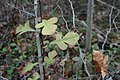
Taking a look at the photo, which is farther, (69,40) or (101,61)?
(101,61)

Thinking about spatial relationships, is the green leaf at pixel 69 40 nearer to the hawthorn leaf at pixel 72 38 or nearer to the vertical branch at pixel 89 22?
the hawthorn leaf at pixel 72 38

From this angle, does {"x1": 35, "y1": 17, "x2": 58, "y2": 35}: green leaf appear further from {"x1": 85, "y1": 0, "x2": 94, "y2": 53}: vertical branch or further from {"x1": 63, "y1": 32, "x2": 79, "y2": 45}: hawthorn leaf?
{"x1": 85, "y1": 0, "x2": 94, "y2": 53}: vertical branch

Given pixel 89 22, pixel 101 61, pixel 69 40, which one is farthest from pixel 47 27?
pixel 89 22

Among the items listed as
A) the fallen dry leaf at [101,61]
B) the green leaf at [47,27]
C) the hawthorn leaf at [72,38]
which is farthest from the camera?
the fallen dry leaf at [101,61]

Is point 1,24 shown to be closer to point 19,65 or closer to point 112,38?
point 19,65

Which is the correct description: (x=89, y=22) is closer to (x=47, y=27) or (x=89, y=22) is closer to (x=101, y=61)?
(x=101, y=61)

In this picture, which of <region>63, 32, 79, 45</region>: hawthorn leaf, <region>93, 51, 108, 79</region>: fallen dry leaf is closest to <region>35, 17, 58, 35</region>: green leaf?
<region>63, 32, 79, 45</region>: hawthorn leaf

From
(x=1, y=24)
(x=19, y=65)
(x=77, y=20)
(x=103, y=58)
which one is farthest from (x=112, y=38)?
(x=1, y=24)

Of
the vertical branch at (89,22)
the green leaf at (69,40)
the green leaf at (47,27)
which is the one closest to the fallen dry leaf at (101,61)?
the vertical branch at (89,22)

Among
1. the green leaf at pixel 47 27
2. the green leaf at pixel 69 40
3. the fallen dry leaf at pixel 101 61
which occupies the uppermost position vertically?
the green leaf at pixel 47 27

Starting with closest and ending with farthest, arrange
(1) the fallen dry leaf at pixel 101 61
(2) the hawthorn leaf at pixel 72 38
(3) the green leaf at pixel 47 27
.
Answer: (3) the green leaf at pixel 47 27
(2) the hawthorn leaf at pixel 72 38
(1) the fallen dry leaf at pixel 101 61

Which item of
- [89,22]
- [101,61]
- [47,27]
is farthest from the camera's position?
[89,22]

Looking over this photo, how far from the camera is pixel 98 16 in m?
3.74

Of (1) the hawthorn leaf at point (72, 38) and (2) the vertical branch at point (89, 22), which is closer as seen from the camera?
(1) the hawthorn leaf at point (72, 38)
